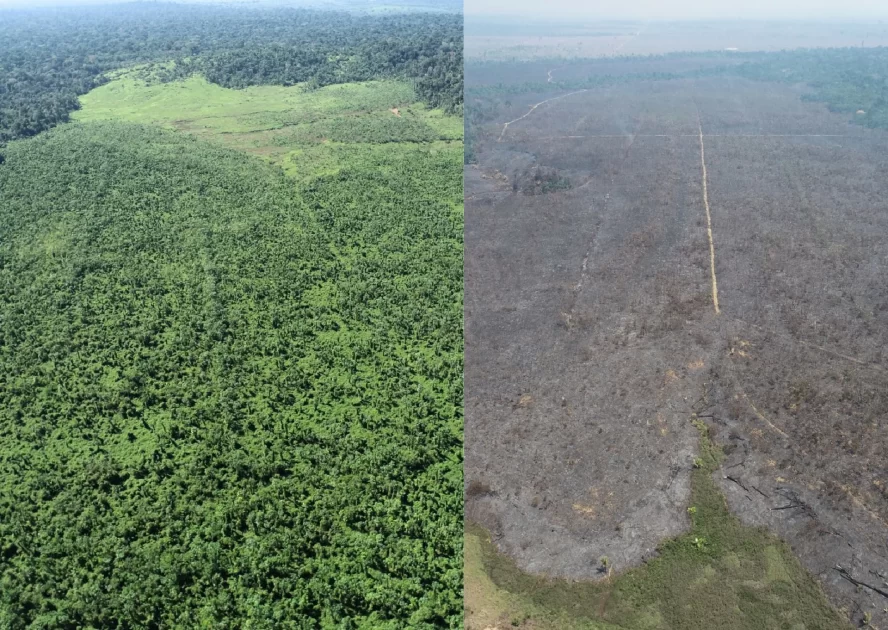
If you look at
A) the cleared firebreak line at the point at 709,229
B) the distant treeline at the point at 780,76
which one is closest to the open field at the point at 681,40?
the distant treeline at the point at 780,76

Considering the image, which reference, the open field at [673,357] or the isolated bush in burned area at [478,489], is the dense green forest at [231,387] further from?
the open field at [673,357]

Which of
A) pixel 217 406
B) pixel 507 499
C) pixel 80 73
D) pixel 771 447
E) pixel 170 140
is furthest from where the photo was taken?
pixel 80 73

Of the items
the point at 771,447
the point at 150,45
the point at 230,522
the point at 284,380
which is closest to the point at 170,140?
the point at 284,380

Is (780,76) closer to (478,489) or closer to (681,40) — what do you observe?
(681,40)

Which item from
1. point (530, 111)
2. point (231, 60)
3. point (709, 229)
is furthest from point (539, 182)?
point (231, 60)

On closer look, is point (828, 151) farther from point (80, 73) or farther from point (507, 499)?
point (80, 73)

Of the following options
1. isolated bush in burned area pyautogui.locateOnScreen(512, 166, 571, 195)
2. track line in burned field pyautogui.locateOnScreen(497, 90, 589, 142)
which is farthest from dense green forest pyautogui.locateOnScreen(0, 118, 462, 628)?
track line in burned field pyautogui.locateOnScreen(497, 90, 589, 142)

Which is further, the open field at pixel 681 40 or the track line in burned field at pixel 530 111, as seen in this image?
the open field at pixel 681 40

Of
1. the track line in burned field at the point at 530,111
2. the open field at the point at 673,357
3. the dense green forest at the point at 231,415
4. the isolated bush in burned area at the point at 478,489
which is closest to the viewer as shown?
the dense green forest at the point at 231,415
